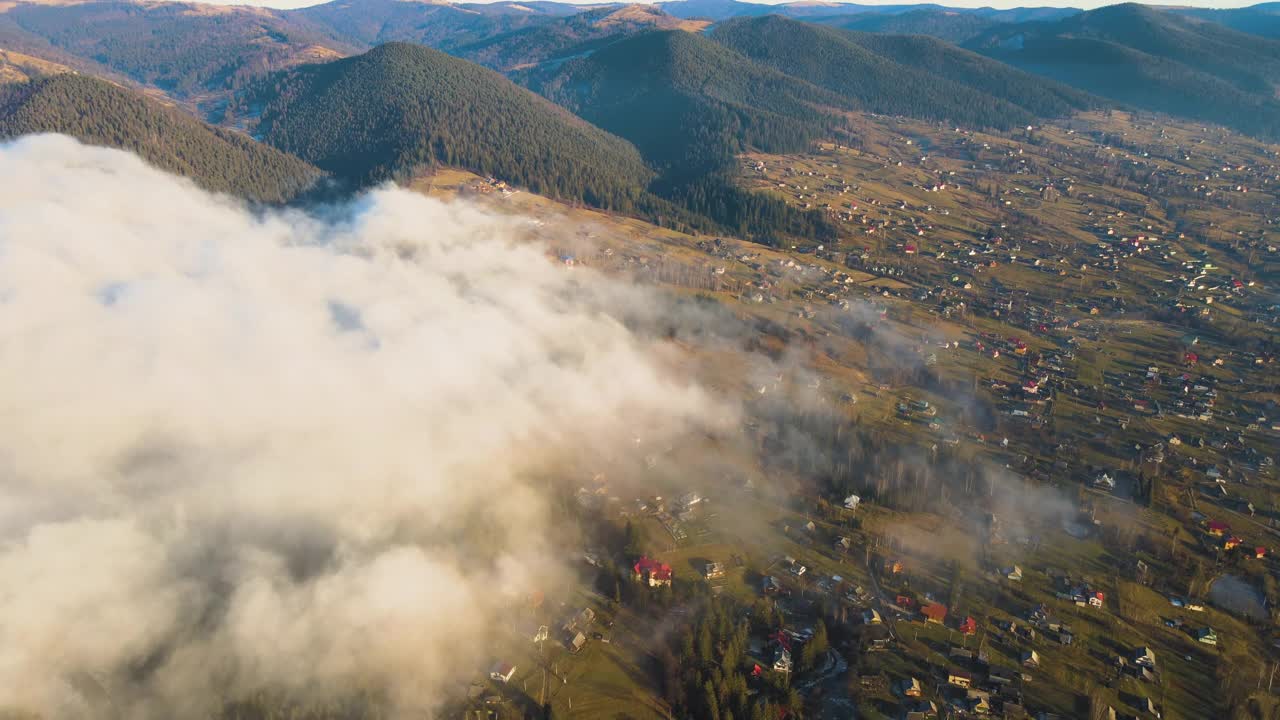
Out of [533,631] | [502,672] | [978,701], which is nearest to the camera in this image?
[978,701]

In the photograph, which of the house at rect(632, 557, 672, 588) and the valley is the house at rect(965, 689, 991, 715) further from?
the house at rect(632, 557, 672, 588)

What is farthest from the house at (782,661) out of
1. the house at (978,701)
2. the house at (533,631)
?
the house at (533,631)

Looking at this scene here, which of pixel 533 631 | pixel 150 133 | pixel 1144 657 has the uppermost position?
pixel 150 133

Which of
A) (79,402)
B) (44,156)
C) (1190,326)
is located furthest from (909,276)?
(44,156)

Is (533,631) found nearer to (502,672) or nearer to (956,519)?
(502,672)

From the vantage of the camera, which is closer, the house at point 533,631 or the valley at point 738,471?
the valley at point 738,471

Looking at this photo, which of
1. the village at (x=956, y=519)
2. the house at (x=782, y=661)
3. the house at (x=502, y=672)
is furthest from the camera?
the village at (x=956, y=519)

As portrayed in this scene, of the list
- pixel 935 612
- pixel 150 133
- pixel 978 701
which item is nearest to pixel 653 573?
pixel 935 612

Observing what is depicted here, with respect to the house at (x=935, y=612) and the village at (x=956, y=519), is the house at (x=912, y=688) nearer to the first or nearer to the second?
the village at (x=956, y=519)
